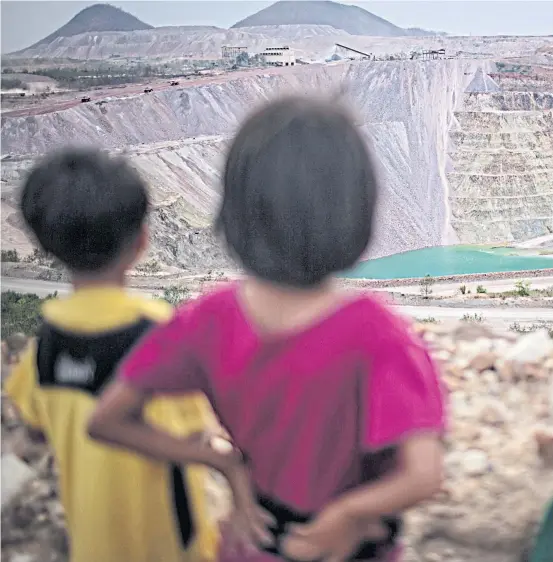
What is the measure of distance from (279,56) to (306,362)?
1.94 feet

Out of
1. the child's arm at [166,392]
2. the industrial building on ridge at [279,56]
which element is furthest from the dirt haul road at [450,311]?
the industrial building on ridge at [279,56]

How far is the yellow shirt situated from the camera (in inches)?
50.3

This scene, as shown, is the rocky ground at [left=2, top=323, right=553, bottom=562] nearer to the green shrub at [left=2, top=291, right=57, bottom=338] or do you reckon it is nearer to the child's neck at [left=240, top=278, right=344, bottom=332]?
the green shrub at [left=2, top=291, right=57, bottom=338]

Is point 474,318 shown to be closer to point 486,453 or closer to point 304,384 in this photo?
point 486,453

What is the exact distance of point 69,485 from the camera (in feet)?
4.56

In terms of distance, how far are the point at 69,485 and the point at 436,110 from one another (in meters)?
0.94

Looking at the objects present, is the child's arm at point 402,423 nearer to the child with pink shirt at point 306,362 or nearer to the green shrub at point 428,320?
the child with pink shirt at point 306,362

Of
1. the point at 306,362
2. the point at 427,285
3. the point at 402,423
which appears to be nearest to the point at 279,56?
the point at 427,285

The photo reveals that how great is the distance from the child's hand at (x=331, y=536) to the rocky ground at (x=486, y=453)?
0.33 metres

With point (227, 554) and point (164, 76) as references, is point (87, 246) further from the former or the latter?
point (227, 554)

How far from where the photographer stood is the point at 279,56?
1396 millimetres

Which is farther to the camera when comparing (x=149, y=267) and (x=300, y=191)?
(x=149, y=267)

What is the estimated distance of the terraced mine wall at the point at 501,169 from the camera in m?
Result: 1.44

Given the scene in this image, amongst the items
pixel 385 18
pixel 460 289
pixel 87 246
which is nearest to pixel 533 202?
pixel 460 289
